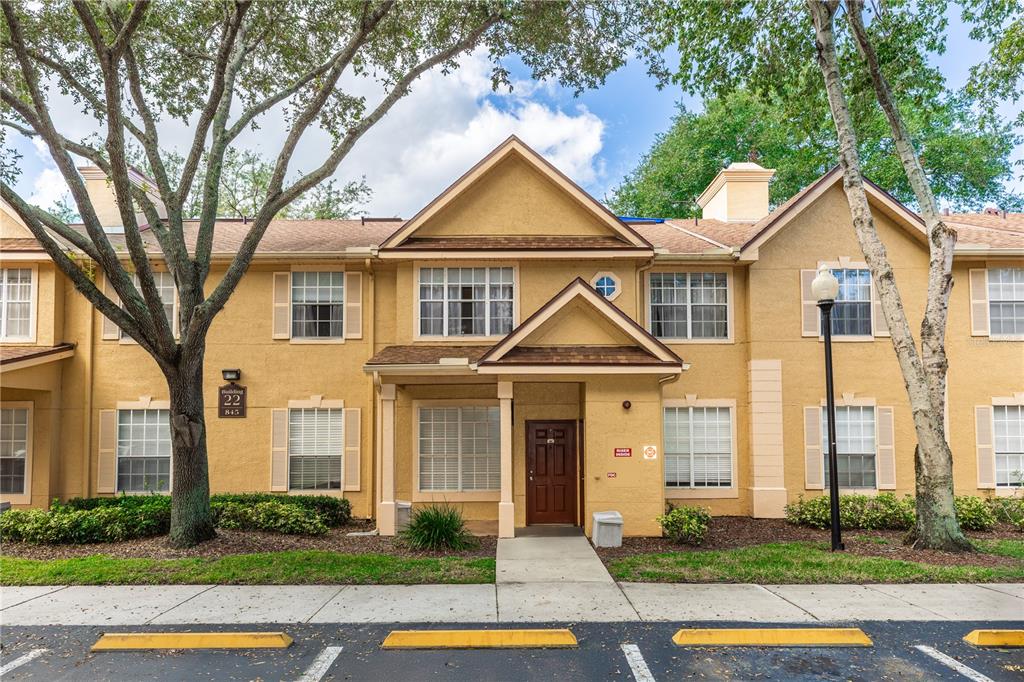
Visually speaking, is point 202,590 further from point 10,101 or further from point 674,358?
point 674,358

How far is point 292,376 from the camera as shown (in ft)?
47.1

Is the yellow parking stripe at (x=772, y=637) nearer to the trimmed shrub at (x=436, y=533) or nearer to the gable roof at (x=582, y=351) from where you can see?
the trimmed shrub at (x=436, y=533)

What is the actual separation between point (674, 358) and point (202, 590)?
8440mm

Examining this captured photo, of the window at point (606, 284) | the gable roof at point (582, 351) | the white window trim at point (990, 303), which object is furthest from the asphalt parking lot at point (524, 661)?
the white window trim at point (990, 303)

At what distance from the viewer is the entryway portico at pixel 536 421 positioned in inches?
471

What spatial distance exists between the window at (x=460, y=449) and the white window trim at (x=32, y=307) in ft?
28.9

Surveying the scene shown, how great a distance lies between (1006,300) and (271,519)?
16412 mm

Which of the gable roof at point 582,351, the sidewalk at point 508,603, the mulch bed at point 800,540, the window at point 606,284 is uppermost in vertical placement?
the window at point 606,284

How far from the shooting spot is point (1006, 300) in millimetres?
14531

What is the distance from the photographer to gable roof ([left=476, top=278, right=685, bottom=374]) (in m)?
11.8

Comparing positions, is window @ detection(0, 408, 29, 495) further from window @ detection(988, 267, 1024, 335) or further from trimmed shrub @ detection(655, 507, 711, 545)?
window @ detection(988, 267, 1024, 335)

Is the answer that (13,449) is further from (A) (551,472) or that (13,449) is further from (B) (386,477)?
(A) (551,472)

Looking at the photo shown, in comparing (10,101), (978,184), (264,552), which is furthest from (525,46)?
(978,184)

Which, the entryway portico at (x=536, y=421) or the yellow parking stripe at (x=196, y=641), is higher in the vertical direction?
the entryway portico at (x=536, y=421)
